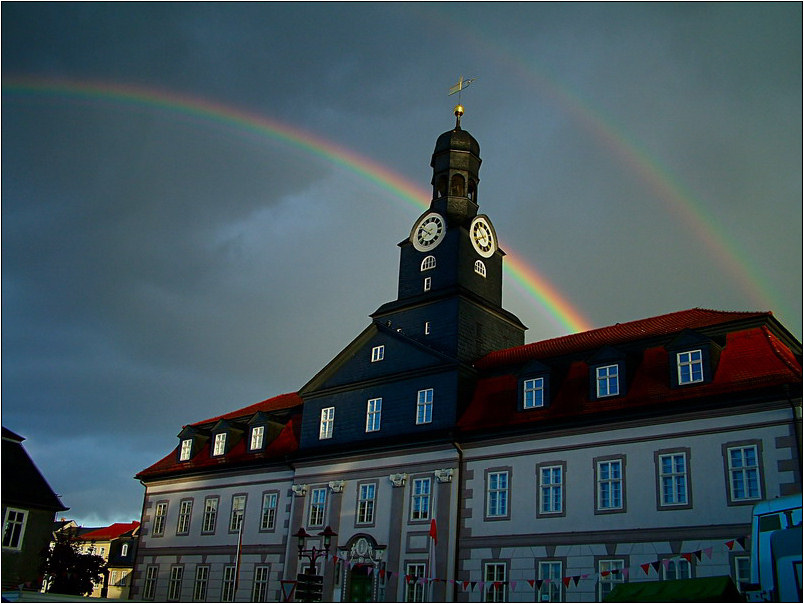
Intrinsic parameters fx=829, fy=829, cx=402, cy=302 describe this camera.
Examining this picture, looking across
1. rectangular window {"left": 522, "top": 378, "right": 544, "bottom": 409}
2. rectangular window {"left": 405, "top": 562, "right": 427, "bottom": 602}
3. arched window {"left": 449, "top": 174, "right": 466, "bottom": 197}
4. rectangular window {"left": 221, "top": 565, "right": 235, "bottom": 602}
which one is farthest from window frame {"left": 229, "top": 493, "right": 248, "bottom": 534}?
arched window {"left": 449, "top": 174, "right": 466, "bottom": 197}

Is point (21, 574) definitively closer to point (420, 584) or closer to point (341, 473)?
point (341, 473)

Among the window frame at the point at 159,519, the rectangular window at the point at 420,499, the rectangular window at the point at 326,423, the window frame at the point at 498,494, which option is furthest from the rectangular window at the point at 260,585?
the window frame at the point at 498,494

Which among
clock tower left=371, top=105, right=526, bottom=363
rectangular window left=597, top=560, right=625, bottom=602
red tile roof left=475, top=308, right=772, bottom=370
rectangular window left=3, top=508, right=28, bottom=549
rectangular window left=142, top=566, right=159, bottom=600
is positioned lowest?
rectangular window left=142, top=566, right=159, bottom=600

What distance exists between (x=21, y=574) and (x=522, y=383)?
29012 millimetres

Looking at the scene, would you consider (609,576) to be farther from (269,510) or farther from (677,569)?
(269,510)

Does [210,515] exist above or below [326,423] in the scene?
below

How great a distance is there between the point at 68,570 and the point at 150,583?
18.4ft

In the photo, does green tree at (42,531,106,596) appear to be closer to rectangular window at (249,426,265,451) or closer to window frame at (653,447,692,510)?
rectangular window at (249,426,265,451)

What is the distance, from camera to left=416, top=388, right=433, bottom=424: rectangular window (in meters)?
39.6

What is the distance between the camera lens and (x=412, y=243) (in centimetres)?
4769

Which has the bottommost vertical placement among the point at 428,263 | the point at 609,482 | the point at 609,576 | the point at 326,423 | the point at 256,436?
the point at 609,576

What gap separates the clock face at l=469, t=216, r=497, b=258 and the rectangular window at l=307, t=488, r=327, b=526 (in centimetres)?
1570

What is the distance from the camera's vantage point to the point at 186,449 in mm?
51438

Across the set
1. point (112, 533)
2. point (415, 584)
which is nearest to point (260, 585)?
point (415, 584)
